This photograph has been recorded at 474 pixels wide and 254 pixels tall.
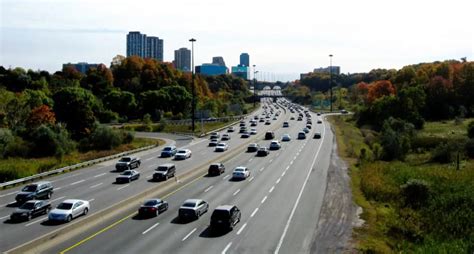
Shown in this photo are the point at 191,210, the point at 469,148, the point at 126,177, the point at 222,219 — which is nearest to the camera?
the point at 222,219

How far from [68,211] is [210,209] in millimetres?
8957

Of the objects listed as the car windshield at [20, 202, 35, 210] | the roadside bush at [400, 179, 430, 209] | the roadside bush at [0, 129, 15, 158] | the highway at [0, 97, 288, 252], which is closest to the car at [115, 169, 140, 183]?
the highway at [0, 97, 288, 252]

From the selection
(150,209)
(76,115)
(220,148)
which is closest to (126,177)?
(150,209)

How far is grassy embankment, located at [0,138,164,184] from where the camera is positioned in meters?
45.6

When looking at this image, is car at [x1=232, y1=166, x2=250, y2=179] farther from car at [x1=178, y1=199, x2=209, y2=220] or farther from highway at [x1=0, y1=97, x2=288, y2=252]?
car at [x1=178, y1=199, x2=209, y2=220]

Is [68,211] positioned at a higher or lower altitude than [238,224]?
higher

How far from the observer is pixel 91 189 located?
4197cm

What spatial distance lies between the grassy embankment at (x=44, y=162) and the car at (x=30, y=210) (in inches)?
541

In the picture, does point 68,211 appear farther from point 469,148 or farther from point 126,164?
point 469,148

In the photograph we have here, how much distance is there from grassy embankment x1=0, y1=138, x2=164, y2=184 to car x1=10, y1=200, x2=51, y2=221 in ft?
45.1

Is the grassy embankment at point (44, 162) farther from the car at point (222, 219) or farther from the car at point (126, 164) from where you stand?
the car at point (222, 219)

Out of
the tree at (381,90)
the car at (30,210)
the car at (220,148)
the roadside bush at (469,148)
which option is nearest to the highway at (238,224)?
the car at (30,210)

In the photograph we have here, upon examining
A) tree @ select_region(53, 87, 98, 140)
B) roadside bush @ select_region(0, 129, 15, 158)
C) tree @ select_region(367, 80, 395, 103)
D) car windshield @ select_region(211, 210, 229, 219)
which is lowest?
car windshield @ select_region(211, 210, 229, 219)

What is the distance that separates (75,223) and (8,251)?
5005 mm
